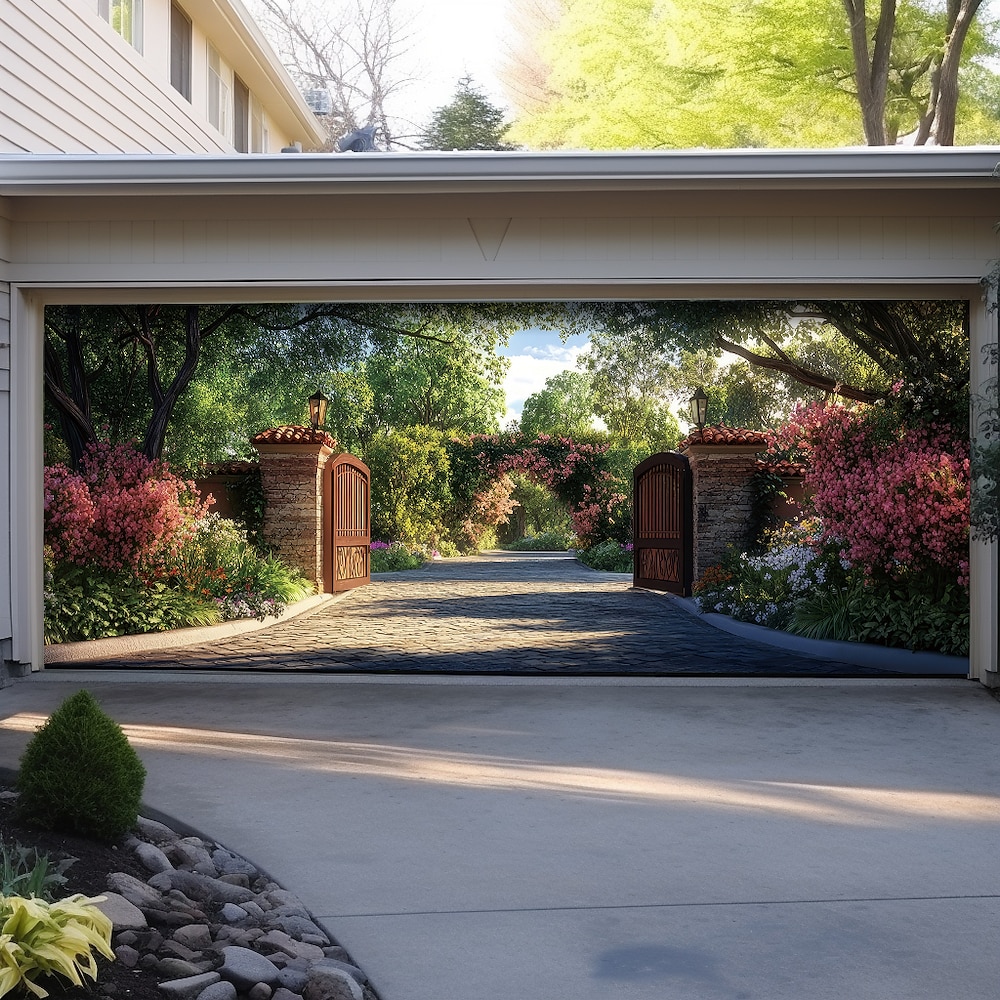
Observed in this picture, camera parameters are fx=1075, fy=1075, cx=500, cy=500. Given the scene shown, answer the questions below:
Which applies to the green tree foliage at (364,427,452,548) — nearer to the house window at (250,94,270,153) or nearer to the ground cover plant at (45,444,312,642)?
the house window at (250,94,270,153)

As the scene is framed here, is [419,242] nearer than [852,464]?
Yes

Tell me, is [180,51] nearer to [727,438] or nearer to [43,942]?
[727,438]

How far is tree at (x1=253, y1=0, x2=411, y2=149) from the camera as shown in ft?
74.5

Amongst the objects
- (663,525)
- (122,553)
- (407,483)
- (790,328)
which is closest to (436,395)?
(407,483)

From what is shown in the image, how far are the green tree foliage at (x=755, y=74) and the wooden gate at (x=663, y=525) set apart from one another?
645 cm

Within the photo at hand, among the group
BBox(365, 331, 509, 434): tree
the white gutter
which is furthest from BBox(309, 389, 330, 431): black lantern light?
BBox(365, 331, 509, 434): tree

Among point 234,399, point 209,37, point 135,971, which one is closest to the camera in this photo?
point 135,971

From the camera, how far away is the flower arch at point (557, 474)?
82.1 feet

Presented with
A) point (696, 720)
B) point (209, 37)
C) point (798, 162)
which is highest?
point (209, 37)

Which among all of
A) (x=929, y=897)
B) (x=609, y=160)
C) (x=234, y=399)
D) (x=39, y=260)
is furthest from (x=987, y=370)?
(x=234, y=399)

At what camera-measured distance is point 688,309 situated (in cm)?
1221

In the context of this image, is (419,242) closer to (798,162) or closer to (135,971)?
(798,162)

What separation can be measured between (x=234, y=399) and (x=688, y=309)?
49.5ft

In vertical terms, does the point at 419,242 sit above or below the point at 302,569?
above
